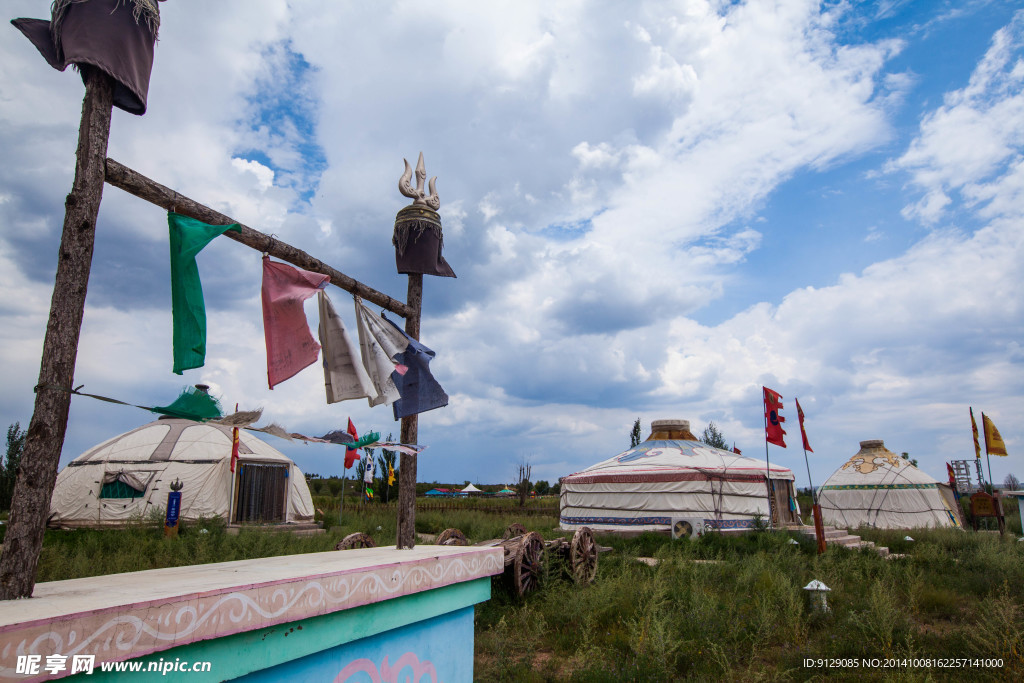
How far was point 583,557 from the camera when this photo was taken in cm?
756

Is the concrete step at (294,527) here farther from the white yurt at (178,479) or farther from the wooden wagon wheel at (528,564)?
the wooden wagon wheel at (528,564)

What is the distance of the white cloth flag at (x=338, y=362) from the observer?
10.3 ft

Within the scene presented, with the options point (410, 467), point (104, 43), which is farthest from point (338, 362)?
point (104, 43)

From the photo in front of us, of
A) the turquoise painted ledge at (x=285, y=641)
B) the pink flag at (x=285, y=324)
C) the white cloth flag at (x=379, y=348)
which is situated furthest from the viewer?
the white cloth flag at (x=379, y=348)

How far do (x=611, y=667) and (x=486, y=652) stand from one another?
42.9 inches

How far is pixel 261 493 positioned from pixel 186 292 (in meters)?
14.6

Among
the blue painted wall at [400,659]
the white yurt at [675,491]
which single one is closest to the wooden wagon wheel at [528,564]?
the blue painted wall at [400,659]

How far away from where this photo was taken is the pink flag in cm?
272

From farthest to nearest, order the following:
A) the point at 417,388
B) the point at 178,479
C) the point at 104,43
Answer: the point at 178,479 → the point at 417,388 → the point at 104,43

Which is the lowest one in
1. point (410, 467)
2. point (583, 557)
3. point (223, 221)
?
point (583, 557)

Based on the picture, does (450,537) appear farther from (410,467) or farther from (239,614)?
(239,614)

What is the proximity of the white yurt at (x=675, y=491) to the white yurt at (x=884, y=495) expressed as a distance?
424 cm

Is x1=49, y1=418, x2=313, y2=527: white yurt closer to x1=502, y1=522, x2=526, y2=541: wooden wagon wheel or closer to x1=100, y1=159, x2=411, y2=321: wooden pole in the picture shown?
x1=502, y1=522, x2=526, y2=541: wooden wagon wheel

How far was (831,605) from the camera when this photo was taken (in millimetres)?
6648
